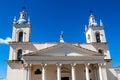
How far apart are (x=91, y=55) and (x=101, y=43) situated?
18.2 feet

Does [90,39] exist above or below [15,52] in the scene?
above

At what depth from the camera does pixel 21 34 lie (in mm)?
30359

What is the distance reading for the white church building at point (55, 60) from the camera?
24.9 m

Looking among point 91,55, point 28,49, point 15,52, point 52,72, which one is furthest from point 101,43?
point 15,52

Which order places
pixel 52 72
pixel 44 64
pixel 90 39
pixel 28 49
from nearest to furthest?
pixel 44 64 < pixel 52 72 < pixel 28 49 < pixel 90 39

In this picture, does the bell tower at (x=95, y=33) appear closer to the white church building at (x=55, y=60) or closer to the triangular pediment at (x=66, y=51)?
the white church building at (x=55, y=60)

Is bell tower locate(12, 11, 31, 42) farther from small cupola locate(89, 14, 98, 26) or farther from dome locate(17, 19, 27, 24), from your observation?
small cupola locate(89, 14, 98, 26)

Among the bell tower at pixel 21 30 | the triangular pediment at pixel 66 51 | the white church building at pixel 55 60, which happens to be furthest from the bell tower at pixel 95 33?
the bell tower at pixel 21 30

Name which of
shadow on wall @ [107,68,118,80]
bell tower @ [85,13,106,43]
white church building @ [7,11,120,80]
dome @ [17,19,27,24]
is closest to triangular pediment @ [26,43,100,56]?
white church building @ [7,11,120,80]

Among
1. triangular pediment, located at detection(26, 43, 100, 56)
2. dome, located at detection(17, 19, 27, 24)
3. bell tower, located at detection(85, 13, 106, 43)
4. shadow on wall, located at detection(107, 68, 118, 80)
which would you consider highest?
dome, located at detection(17, 19, 27, 24)

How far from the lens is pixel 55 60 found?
25.2m

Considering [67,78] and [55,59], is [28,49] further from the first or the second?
[67,78]

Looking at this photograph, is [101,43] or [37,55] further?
[101,43]

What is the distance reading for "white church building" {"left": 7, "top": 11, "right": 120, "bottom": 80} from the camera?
24922 mm
